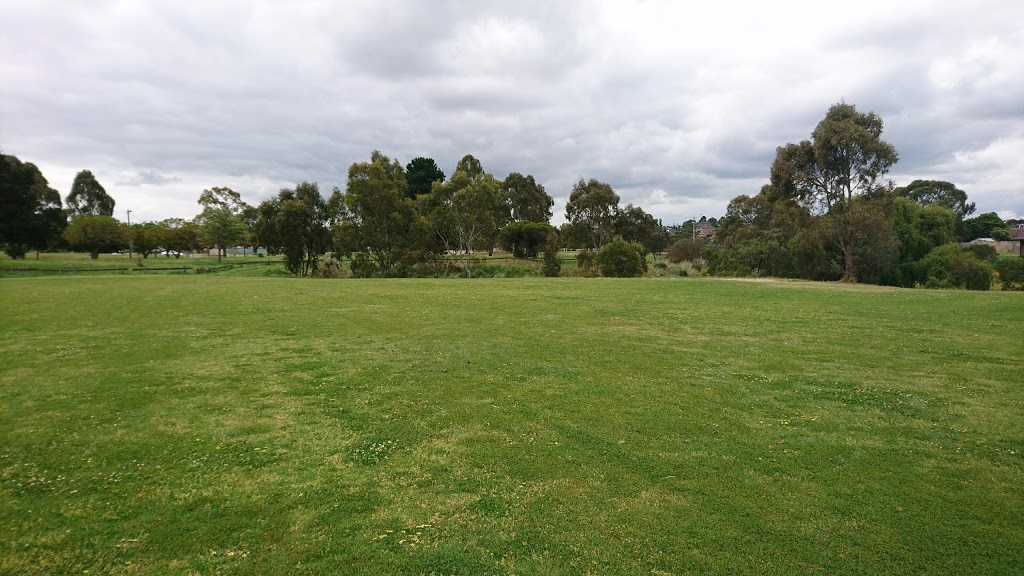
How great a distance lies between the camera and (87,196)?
303 feet

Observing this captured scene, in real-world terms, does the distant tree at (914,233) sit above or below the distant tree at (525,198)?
below

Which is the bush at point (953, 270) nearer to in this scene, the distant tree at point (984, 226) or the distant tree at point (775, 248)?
the distant tree at point (775, 248)

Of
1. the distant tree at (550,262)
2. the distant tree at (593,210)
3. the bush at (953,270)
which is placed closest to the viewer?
the bush at (953,270)

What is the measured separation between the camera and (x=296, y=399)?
7090 mm

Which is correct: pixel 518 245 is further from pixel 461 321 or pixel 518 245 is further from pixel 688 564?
pixel 688 564

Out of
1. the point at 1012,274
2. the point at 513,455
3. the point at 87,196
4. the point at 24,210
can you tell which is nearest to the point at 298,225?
the point at 24,210

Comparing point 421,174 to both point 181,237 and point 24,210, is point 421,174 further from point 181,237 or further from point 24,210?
point 181,237

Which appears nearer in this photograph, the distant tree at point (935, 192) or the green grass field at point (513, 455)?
the green grass field at point (513, 455)

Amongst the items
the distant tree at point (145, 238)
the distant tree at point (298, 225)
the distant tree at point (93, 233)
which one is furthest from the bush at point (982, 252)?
the distant tree at point (145, 238)

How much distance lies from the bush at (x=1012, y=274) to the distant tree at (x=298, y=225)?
5179 cm

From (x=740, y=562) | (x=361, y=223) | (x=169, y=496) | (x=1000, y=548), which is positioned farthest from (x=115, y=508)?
(x=361, y=223)

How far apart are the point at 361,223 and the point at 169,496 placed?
42017 millimetres

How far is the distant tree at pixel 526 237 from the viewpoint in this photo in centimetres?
6375

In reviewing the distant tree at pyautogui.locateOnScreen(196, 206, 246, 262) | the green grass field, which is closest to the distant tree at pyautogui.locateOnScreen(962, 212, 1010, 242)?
the green grass field
